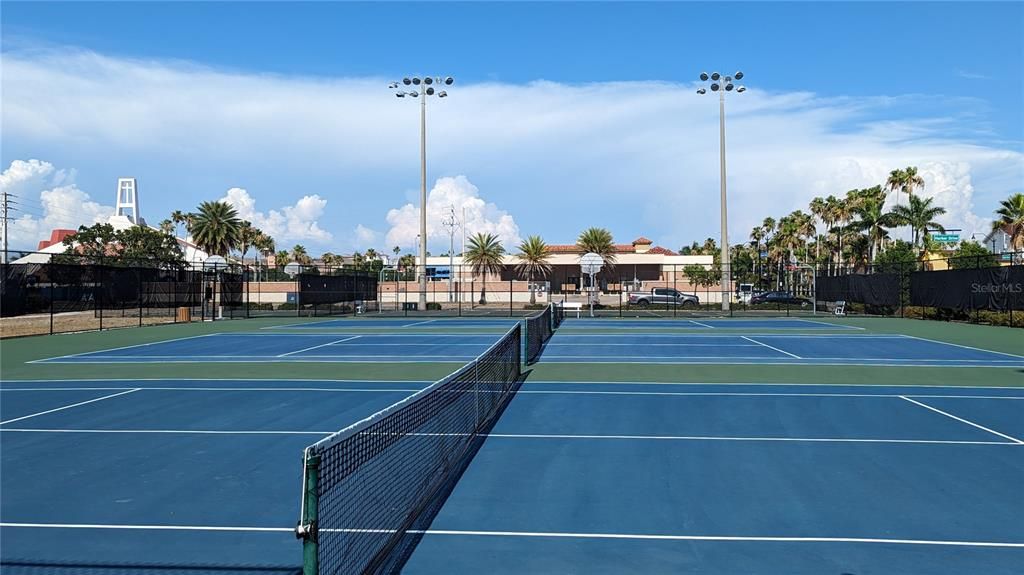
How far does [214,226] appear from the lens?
83875 millimetres

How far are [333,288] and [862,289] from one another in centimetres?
3435

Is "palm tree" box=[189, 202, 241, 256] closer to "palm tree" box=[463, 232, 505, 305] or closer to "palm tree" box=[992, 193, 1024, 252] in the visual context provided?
"palm tree" box=[463, 232, 505, 305]

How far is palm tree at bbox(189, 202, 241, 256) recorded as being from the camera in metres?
83.9

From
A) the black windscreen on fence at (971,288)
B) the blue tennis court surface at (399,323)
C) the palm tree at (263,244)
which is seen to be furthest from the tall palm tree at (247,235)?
the black windscreen on fence at (971,288)

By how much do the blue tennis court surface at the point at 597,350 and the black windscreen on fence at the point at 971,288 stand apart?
8285mm

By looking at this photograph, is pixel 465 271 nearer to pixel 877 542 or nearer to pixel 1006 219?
pixel 1006 219

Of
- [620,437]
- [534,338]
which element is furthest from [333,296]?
[620,437]

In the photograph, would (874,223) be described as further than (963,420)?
Yes

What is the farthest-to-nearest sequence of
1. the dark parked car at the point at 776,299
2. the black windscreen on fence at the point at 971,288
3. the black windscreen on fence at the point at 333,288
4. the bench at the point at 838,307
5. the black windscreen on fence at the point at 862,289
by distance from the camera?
the dark parked car at the point at 776,299 → the bench at the point at 838,307 → the black windscreen on fence at the point at 333,288 → the black windscreen on fence at the point at 862,289 → the black windscreen on fence at the point at 971,288

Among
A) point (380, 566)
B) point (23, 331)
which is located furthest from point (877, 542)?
point (23, 331)

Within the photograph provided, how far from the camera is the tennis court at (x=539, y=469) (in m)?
6.62

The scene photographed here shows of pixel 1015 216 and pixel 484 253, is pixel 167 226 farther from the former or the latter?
pixel 1015 216

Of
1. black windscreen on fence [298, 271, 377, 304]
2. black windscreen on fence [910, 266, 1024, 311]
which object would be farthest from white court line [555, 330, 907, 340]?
black windscreen on fence [298, 271, 377, 304]

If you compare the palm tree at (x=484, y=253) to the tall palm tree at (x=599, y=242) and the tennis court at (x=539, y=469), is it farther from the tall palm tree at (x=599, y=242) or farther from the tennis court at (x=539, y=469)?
the tennis court at (x=539, y=469)
